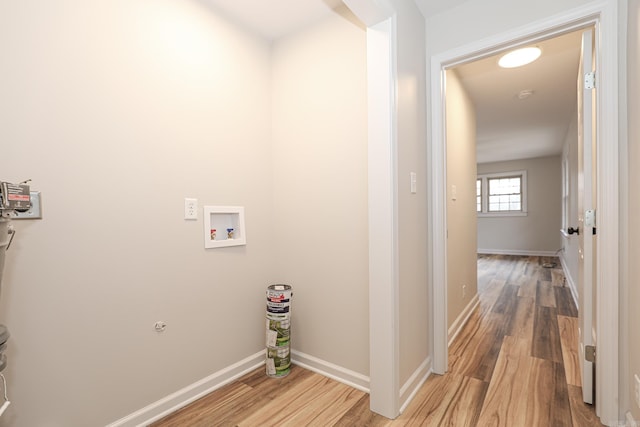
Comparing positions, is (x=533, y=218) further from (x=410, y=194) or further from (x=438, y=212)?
(x=410, y=194)

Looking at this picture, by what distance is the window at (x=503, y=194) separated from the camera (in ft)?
24.9

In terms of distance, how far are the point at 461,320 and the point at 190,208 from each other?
2.57 metres

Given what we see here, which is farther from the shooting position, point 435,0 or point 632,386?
point 435,0

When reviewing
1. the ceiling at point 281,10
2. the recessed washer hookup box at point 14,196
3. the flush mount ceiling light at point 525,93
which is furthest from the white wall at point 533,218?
the recessed washer hookup box at point 14,196

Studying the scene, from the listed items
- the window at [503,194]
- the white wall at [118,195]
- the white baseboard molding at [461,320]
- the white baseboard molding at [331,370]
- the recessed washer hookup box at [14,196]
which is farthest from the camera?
Result: the window at [503,194]

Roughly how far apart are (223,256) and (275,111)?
110 centimetres

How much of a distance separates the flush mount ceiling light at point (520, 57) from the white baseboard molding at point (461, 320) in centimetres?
225

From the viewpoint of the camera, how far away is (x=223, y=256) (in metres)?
1.88

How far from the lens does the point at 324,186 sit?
6.39 feet

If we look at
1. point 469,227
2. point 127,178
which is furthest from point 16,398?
point 469,227

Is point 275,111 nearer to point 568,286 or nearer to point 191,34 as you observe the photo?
point 191,34

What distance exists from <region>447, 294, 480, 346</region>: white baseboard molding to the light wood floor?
0.20 ft

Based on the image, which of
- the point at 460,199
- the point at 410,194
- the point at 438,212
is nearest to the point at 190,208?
the point at 410,194

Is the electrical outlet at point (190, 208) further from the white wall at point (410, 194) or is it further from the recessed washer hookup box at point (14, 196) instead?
the white wall at point (410, 194)
